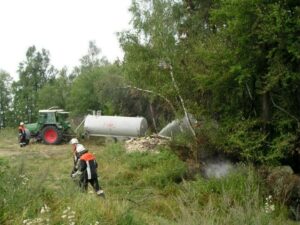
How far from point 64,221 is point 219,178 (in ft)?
30.0

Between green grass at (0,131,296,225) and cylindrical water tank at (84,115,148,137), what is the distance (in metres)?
0.85

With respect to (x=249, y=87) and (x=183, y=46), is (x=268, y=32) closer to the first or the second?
(x=249, y=87)

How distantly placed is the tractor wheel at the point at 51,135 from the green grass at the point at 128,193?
0.60 meters

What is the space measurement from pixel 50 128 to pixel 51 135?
1.27 feet

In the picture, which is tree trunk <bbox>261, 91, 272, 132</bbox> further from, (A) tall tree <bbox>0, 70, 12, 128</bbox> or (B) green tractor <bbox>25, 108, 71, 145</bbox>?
(A) tall tree <bbox>0, 70, 12, 128</bbox>

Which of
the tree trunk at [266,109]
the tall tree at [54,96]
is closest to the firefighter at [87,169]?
the tree trunk at [266,109]

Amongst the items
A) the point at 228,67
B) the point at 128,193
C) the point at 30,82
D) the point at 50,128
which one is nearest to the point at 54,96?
the point at 30,82

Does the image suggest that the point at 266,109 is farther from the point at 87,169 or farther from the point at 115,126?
the point at 115,126

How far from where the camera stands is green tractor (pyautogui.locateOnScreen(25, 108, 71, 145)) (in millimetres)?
25188

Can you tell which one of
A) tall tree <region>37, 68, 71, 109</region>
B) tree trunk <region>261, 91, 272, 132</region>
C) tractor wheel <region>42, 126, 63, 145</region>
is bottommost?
tractor wheel <region>42, 126, 63, 145</region>

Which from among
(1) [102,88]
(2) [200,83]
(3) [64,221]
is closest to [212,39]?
(2) [200,83]

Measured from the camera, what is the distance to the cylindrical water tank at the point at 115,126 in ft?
83.8

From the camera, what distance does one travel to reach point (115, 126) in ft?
84.4

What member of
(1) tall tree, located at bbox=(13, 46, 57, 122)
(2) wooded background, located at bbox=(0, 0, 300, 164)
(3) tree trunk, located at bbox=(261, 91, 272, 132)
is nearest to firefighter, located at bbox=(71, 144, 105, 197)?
(2) wooded background, located at bbox=(0, 0, 300, 164)
